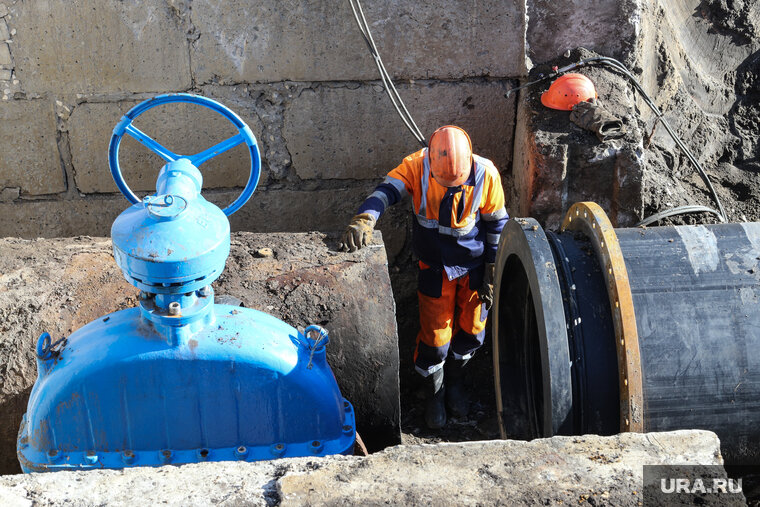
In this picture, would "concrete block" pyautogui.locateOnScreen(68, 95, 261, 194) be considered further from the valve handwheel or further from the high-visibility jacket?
the valve handwheel

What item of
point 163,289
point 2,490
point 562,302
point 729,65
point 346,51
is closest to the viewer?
point 2,490

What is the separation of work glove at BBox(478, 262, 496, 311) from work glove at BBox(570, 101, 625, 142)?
0.95 m

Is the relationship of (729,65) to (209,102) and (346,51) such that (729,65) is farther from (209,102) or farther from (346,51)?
(209,102)

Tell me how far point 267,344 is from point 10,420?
4.05 feet

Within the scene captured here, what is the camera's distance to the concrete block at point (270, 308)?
2.92 meters

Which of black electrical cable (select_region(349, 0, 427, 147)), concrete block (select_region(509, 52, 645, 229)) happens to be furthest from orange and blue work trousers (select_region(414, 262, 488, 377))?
black electrical cable (select_region(349, 0, 427, 147))

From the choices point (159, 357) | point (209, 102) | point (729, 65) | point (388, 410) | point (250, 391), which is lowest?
point (388, 410)

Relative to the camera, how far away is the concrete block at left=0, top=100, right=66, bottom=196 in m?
4.46

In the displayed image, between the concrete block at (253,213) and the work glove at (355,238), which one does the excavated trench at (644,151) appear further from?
the concrete block at (253,213)

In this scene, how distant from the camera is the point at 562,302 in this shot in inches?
101

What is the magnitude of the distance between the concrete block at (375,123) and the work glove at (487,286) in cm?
92

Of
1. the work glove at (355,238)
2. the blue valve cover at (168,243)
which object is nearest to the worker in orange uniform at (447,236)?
the work glove at (355,238)

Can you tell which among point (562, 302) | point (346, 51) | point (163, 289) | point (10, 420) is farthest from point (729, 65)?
point (10, 420)

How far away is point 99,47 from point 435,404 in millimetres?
2974
